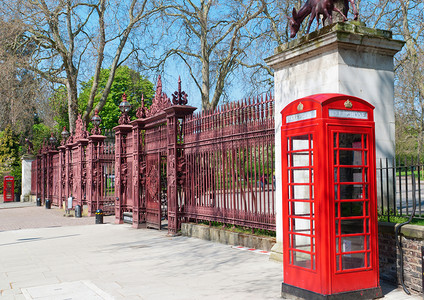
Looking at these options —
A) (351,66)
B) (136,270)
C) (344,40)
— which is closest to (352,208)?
(351,66)

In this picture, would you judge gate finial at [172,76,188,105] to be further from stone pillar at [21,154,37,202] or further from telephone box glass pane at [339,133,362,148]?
stone pillar at [21,154,37,202]

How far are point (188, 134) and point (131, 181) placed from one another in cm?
513

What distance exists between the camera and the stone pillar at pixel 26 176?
36.6 meters

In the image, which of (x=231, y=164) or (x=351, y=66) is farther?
(x=231, y=164)

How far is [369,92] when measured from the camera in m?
7.38

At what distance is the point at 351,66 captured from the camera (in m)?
7.17

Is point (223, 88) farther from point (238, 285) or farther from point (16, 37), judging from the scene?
point (238, 285)

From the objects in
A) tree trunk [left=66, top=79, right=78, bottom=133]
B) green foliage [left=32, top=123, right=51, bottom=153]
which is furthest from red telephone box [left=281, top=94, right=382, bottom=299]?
green foliage [left=32, top=123, right=51, bottom=153]

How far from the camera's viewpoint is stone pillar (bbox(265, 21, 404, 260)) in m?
7.04

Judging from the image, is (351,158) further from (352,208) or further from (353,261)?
(353,261)

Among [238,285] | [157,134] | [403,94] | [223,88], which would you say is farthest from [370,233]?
[223,88]

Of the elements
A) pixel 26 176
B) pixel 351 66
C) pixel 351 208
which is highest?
pixel 351 66

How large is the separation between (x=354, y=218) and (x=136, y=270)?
14.0 ft

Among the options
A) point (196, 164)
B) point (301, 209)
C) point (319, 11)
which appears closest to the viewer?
point (301, 209)
